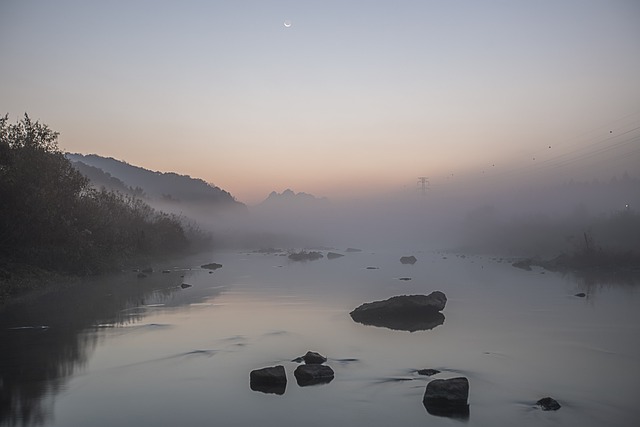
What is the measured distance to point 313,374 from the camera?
1847cm

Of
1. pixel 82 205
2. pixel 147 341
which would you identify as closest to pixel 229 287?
pixel 82 205

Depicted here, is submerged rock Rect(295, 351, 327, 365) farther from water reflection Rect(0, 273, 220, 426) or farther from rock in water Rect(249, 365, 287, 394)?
water reflection Rect(0, 273, 220, 426)

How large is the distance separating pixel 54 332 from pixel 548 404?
23234mm

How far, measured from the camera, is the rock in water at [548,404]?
1571cm

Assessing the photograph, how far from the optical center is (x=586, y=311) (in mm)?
36094

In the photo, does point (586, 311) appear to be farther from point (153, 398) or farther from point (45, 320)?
point (45, 320)

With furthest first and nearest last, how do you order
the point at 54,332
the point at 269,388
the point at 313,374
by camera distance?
the point at 54,332 → the point at 313,374 → the point at 269,388

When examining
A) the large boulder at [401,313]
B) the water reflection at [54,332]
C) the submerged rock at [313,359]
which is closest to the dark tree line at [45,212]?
the water reflection at [54,332]

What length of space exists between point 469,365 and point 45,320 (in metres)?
23.5

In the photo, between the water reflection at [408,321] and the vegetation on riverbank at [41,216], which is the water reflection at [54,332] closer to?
the vegetation on riverbank at [41,216]

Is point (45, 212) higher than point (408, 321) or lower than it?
higher

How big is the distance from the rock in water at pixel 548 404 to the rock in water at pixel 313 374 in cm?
695

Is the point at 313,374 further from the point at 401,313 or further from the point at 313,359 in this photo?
the point at 401,313

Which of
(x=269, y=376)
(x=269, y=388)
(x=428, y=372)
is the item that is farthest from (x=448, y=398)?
(x=269, y=376)
